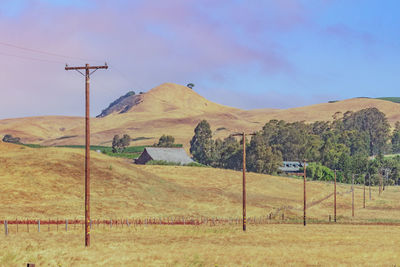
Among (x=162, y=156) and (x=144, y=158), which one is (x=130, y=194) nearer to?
(x=162, y=156)

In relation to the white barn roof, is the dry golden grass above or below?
below

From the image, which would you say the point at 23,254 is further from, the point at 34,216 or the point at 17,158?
the point at 17,158

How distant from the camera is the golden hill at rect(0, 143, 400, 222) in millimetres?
88500

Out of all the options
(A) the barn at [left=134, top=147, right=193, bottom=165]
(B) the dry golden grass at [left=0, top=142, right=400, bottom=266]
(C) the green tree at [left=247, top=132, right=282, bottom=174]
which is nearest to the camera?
(B) the dry golden grass at [left=0, top=142, right=400, bottom=266]

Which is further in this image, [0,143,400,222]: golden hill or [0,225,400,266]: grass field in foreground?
[0,143,400,222]: golden hill

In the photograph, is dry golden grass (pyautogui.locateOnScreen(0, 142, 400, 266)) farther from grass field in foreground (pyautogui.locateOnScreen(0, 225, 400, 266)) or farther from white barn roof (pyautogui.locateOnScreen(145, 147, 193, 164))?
white barn roof (pyautogui.locateOnScreen(145, 147, 193, 164))

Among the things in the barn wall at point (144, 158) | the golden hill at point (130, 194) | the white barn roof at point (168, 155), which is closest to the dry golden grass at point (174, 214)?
the golden hill at point (130, 194)

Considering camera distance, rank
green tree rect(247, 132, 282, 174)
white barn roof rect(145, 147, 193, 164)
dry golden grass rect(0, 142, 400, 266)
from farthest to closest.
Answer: green tree rect(247, 132, 282, 174) < white barn roof rect(145, 147, 193, 164) < dry golden grass rect(0, 142, 400, 266)

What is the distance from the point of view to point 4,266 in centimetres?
3409

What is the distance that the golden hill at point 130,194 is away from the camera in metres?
88.5

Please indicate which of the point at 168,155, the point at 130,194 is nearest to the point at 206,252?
the point at 130,194

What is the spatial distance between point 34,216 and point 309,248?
4161 cm

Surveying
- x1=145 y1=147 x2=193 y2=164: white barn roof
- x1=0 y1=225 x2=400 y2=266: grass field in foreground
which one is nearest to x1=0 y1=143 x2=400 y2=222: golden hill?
x1=145 y1=147 x2=193 y2=164: white barn roof

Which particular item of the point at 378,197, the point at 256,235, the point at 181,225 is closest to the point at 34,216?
the point at 181,225
